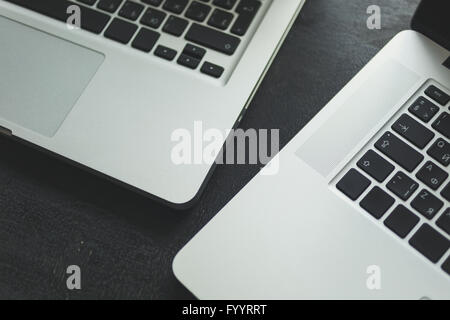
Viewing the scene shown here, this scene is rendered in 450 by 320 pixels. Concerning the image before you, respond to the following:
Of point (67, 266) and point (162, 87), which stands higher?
point (162, 87)

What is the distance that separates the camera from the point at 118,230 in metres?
0.49

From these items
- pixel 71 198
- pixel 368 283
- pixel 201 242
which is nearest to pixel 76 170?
pixel 71 198

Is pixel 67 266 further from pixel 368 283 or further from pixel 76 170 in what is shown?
pixel 368 283

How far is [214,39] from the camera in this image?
501 mm

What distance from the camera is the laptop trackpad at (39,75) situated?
50 centimetres

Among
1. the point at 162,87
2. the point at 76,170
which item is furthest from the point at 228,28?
the point at 76,170

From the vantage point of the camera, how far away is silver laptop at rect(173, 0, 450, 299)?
0.42 meters

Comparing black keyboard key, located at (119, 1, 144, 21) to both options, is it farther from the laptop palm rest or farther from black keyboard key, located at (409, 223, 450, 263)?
black keyboard key, located at (409, 223, 450, 263)

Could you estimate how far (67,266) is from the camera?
48 centimetres

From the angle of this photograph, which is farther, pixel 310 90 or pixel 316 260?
pixel 310 90

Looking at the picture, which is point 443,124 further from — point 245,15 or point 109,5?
point 109,5

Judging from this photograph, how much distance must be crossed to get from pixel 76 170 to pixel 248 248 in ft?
0.62

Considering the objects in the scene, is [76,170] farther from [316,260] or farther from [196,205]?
[316,260]

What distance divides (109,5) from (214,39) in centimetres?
11
